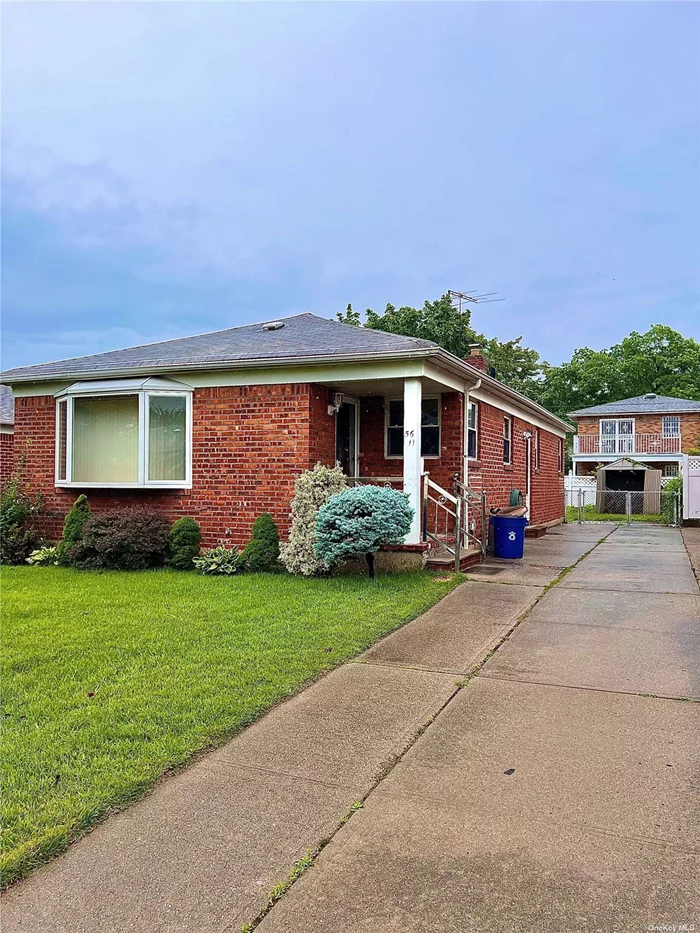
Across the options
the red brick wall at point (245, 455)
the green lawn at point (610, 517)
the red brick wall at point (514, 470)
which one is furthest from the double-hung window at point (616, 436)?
the red brick wall at point (245, 455)

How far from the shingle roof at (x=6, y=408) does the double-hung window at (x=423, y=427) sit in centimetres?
965

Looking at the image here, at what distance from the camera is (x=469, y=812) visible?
3010mm

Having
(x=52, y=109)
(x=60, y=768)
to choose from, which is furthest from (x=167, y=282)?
(x=60, y=768)

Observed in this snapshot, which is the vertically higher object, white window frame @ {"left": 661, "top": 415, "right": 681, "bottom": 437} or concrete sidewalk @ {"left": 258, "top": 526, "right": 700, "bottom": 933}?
white window frame @ {"left": 661, "top": 415, "right": 681, "bottom": 437}

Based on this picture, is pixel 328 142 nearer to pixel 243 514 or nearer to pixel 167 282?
pixel 243 514

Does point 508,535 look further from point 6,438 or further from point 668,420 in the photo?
point 668,420

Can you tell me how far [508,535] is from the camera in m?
11.1

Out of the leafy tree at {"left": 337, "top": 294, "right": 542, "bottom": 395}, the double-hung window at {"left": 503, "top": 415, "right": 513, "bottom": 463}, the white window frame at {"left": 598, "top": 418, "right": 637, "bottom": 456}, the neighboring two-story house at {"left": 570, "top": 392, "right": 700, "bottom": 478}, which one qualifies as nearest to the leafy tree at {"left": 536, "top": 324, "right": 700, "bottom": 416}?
the neighboring two-story house at {"left": 570, "top": 392, "right": 700, "bottom": 478}

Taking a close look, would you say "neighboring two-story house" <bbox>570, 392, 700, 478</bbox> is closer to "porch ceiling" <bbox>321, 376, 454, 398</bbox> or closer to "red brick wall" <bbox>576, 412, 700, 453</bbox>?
"red brick wall" <bbox>576, 412, 700, 453</bbox>

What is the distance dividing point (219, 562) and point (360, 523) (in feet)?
7.72

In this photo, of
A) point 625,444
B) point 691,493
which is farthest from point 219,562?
point 625,444

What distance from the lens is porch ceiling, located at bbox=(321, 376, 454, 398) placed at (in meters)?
9.80

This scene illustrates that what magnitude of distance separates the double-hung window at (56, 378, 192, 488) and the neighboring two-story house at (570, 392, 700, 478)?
3144cm

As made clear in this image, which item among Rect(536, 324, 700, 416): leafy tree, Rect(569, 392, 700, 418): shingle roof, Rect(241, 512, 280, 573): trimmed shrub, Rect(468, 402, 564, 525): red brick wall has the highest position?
Rect(536, 324, 700, 416): leafy tree
